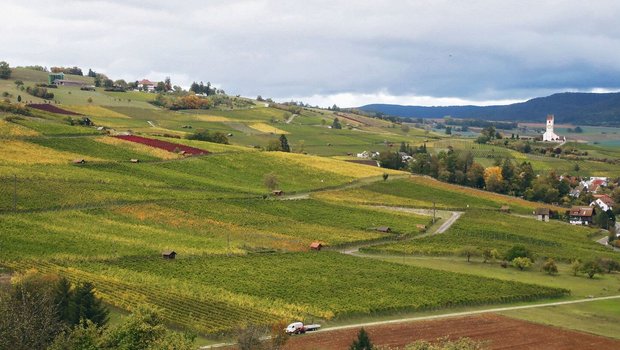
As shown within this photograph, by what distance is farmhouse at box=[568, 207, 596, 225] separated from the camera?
408 ft

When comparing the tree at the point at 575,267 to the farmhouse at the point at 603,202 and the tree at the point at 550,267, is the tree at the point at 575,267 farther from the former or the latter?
the farmhouse at the point at 603,202

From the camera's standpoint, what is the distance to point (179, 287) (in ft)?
205

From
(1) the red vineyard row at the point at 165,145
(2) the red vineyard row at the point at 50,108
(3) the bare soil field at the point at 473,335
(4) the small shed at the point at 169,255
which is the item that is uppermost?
(2) the red vineyard row at the point at 50,108

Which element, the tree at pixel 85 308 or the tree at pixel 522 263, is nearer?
the tree at pixel 85 308

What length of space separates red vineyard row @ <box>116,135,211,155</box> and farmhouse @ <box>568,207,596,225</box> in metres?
57.5

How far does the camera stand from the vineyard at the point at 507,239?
8906 centimetres

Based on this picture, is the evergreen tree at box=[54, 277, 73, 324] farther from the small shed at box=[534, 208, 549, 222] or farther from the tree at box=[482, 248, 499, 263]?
the small shed at box=[534, 208, 549, 222]

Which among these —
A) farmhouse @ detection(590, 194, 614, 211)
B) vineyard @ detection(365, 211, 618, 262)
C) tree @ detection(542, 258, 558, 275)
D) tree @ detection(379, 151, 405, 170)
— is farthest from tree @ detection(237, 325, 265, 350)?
tree @ detection(379, 151, 405, 170)

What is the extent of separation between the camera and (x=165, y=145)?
433ft

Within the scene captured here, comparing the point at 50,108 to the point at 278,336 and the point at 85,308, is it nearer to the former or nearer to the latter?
the point at 85,308

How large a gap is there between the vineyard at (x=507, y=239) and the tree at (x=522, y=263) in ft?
11.1

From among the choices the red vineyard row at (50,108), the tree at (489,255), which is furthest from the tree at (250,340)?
the red vineyard row at (50,108)

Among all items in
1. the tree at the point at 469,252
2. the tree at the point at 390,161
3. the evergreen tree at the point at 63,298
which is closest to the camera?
the evergreen tree at the point at 63,298

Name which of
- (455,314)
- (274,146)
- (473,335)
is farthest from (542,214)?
(473,335)
